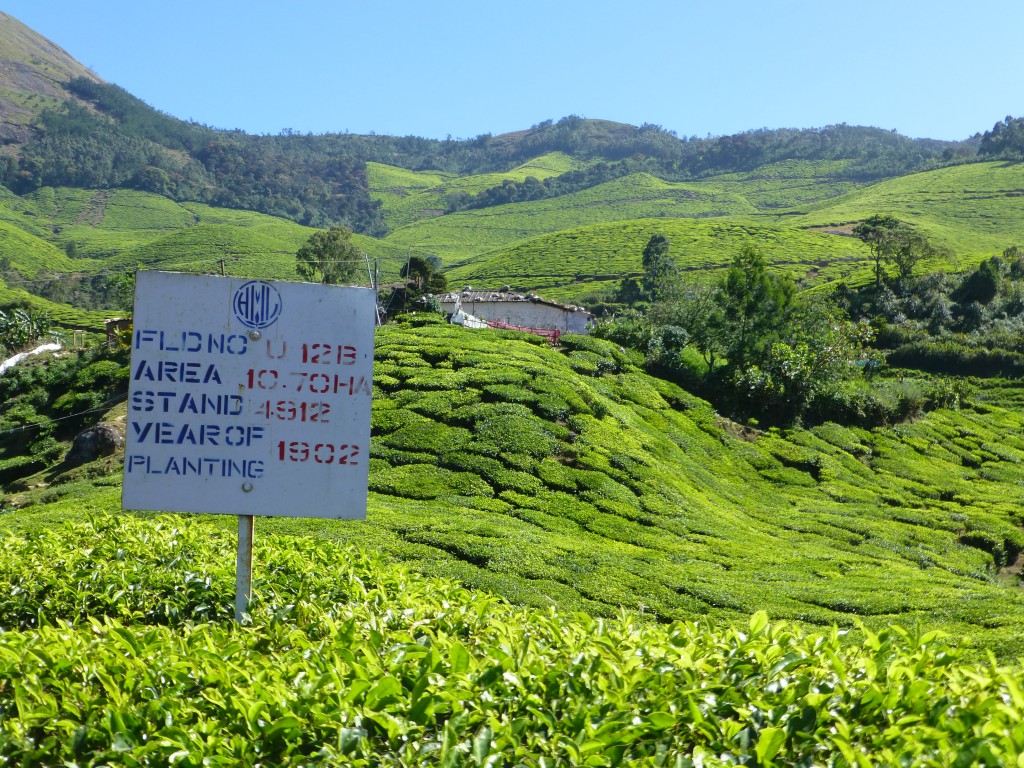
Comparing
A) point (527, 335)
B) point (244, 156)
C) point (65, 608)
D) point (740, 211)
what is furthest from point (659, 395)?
point (244, 156)

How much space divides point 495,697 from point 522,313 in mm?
48394

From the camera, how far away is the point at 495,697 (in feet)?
10.9

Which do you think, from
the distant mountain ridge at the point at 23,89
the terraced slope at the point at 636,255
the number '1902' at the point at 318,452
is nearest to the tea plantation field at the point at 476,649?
the number '1902' at the point at 318,452

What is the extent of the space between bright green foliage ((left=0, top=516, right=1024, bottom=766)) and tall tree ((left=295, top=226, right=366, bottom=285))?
152ft

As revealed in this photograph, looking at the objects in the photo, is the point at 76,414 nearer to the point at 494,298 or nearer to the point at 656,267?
the point at 494,298

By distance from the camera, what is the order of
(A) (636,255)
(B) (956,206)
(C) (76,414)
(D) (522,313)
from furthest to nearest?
1. (B) (956,206)
2. (A) (636,255)
3. (D) (522,313)
4. (C) (76,414)

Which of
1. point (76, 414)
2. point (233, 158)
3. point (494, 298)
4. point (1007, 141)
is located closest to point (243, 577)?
point (76, 414)

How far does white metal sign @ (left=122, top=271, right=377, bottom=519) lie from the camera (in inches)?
201

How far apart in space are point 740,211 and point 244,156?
3542 inches

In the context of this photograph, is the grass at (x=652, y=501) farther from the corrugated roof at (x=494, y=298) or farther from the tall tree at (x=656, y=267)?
the tall tree at (x=656, y=267)

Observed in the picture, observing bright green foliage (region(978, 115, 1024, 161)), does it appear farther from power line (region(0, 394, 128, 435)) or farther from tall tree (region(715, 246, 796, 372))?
power line (region(0, 394, 128, 435))

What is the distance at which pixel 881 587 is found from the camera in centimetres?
1236

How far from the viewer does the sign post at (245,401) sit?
511 centimetres

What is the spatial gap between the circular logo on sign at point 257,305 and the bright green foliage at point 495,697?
69.6 inches
